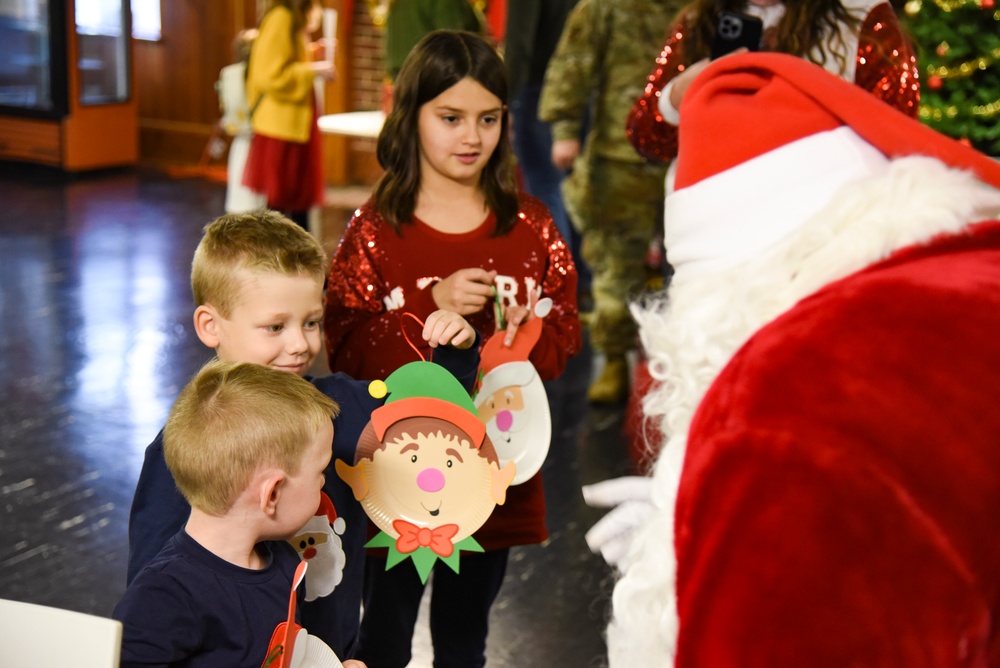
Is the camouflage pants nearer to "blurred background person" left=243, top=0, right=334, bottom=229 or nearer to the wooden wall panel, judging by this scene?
"blurred background person" left=243, top=0, right=334, bottom=229

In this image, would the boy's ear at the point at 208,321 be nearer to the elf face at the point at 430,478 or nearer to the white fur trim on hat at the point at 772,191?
the elf face at the point at 430,478

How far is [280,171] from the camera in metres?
4.74

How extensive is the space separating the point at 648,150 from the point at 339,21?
582 cm

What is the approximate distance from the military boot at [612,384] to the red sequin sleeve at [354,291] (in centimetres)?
199

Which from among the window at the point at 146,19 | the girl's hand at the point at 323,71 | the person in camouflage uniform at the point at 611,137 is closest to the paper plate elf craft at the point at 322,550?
the person in camouflage uniform at the point at 611,137

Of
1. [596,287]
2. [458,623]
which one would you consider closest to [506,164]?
[458,623]

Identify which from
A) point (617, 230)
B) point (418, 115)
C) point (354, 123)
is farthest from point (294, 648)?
point (354, 123)

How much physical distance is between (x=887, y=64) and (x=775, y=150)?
55.4 inches

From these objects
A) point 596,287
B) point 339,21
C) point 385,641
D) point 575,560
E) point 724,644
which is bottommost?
point 575,560

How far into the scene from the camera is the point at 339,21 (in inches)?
303

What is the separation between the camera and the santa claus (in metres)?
0.71

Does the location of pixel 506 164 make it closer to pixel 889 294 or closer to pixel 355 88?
pixel 889 294

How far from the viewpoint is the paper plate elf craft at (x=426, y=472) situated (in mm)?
1365

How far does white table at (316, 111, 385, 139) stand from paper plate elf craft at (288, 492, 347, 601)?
5.47 meters
